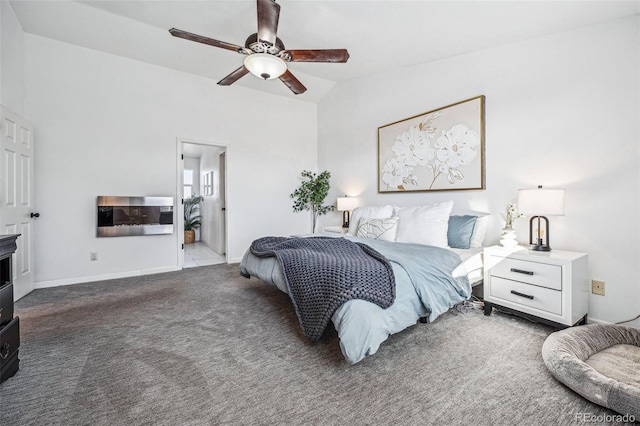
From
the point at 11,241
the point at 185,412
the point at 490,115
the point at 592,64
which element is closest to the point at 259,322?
the point at 185,412

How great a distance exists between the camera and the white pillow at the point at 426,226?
294 cm

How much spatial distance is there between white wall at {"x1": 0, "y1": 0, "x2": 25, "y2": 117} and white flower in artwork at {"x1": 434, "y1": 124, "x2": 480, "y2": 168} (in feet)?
15.5

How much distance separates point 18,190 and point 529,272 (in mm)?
5007

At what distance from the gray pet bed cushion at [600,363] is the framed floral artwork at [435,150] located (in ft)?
5.56

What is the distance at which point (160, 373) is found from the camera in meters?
1.65

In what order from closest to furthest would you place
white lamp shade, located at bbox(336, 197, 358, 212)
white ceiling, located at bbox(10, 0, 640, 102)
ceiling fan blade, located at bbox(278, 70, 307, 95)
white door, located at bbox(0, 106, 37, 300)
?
white ceiling, located at bbox(10, 0, 640, 102) → white door, located at bbox(0, 106, 37, 300) → ceiling fan blade, located at bbox(278, 70, 307, 95) → white lamp shade, located at bbox(336, 197, 358, 212)

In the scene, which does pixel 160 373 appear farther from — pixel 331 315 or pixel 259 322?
pixel 331 315

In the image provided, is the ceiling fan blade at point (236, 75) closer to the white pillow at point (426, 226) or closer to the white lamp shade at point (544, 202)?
the white pillow at point (426, 226)

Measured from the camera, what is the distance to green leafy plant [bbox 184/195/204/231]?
25.0 feet

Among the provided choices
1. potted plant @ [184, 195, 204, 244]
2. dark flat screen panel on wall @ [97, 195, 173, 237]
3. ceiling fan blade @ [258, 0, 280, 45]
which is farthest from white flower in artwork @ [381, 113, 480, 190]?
potted plant @ [184, 195, 204, 244]

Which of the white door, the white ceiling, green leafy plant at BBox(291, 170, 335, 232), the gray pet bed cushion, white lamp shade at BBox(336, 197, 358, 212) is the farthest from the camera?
green leafy plant at BBox(291, 170, 335, 232)

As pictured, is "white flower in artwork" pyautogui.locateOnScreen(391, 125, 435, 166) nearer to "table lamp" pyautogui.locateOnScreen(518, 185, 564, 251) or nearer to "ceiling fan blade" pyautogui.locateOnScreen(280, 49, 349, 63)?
"table lamp" pyautogui.locateOnScreen(518, 185, 564, 251)

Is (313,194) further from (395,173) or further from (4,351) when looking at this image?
(4,351)

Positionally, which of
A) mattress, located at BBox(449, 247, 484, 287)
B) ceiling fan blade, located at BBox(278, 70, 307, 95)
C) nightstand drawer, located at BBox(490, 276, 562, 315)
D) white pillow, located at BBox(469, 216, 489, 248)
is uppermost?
ceiling fan blade, located at BBox(278, 70, 307, 95)
